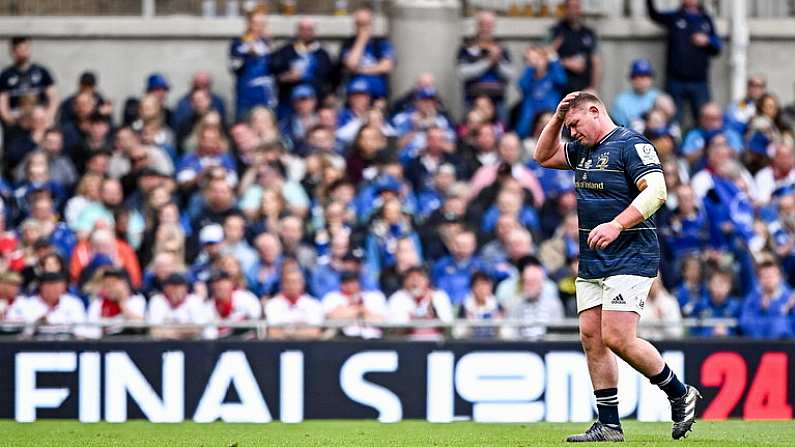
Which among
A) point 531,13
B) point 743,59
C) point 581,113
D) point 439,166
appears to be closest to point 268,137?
point 439,166

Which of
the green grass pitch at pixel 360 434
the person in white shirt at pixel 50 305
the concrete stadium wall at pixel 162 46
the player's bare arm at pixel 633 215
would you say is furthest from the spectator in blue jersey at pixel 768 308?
the person in white shirt at pixel 50 305

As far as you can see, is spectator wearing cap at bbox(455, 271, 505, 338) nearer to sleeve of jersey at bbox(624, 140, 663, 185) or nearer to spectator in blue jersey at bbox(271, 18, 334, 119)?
spectator in blue jersey at bbox(271, 18, 334, 119)

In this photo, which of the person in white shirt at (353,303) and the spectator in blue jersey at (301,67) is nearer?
the person in white shirt at (353,303)

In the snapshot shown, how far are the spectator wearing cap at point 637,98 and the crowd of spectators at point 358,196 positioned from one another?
2 centimetres

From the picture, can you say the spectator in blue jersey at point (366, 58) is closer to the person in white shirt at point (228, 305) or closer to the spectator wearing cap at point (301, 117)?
the spectator wearing cap at point (301, 117)

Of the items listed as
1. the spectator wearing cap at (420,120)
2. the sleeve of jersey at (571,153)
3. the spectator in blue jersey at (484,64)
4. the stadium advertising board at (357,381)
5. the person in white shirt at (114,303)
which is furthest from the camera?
the spectator in blue jersey at (484,64)

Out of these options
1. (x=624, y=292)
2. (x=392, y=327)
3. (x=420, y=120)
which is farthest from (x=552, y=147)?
(x=420, y=120)

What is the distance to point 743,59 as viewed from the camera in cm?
2033

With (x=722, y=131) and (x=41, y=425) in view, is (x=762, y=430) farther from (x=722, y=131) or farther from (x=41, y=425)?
(x=722, y=131)

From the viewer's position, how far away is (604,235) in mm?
9539

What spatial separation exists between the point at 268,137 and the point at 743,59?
255 inches

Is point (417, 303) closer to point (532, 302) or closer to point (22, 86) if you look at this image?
point (532, 302)

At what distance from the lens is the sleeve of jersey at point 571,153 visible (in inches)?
400

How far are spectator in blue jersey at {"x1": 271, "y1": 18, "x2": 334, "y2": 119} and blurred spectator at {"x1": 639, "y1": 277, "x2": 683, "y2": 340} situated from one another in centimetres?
499
